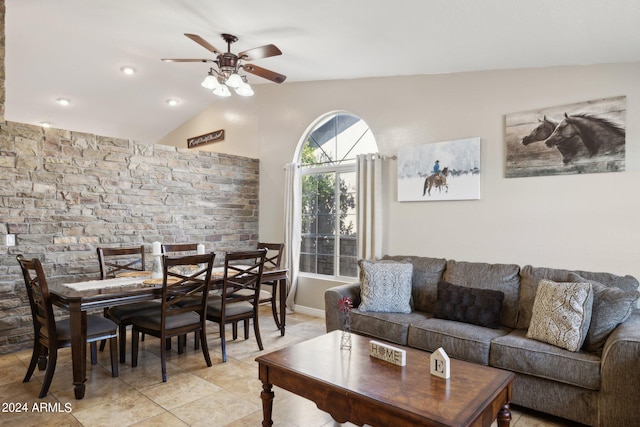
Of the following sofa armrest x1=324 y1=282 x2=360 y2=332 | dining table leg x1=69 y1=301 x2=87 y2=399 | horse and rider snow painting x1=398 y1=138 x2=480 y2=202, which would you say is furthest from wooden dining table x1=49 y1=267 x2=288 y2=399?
horse and rider snow painting x1=398 y1=138 x2=480 y2=202

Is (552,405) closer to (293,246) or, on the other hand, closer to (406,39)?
(406,39)

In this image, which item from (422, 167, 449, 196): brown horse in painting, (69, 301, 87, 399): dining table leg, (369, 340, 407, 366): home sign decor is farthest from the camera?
(422, 167, 449, 196): brown horse in painting

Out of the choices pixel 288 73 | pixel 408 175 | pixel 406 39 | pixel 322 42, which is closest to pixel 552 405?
pixel 408 175

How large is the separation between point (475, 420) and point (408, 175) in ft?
9.44

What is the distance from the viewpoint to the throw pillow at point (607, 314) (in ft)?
8.05

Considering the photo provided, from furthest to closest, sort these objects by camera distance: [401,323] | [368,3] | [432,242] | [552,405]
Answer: [432,242] < [401,323] < [368,3] < [552,405]

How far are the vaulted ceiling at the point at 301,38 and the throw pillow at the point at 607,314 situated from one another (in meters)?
1.73

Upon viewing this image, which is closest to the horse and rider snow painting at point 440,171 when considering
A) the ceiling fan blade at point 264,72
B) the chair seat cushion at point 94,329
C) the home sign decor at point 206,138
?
the ceiling fan blade at point 264,72

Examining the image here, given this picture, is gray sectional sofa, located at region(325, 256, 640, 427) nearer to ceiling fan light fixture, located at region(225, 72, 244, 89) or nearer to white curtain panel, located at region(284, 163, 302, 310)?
white curtain panel, located at region(284, 163, 302, 310)

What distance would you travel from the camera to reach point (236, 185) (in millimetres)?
5496

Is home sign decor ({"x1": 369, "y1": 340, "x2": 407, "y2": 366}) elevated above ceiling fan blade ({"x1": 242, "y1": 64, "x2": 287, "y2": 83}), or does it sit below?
below

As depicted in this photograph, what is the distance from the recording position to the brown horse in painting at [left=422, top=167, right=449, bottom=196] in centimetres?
390

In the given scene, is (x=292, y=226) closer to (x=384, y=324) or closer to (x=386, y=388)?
(x=384, y=324)

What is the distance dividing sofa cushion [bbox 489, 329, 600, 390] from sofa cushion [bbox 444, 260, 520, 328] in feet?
1.36
